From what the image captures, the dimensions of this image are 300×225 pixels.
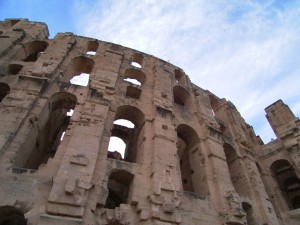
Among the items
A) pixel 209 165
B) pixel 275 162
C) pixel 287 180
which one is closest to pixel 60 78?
pixel 209 165

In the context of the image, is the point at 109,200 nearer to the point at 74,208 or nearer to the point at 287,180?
the point at 74,208

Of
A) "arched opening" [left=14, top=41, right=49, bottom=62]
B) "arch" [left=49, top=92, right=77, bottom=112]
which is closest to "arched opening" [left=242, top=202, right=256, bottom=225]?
"arch" [left=49, top=92, right=77, bottom=112]

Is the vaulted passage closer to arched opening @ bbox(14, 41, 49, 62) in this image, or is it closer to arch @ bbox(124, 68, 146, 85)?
arch @ bbox(124, 68, 146, 85)

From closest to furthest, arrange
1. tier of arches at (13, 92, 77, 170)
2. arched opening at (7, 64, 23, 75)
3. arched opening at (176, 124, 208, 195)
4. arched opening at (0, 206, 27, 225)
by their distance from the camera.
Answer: arched opening at (0, 206, 27, 225) < tier of arches at (13, 92, 77, 170) < arched opening at (176, 124, 208, 195) < arched opening at (7, 64, 23, 75)

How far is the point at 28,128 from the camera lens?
8695 mm

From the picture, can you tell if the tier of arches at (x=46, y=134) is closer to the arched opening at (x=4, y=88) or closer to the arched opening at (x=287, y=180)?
the arched opening at (x=4, y=88)

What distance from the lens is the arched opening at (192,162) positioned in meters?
10.3

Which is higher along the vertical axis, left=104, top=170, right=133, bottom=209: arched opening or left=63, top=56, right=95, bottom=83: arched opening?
left=63, top=56, right=95, bottom=83: arched opening

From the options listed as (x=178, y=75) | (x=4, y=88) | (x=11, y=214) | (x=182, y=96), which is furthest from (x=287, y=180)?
(x=4, y=88)

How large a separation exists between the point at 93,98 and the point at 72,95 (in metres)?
1.22

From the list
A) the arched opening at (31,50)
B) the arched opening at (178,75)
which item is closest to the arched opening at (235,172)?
the arched opening at (178,75)

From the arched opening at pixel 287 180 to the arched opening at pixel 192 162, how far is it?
213 inches

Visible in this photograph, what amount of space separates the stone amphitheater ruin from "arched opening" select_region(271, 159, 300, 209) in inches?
2.4

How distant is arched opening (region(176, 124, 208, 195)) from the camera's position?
1031 cm
